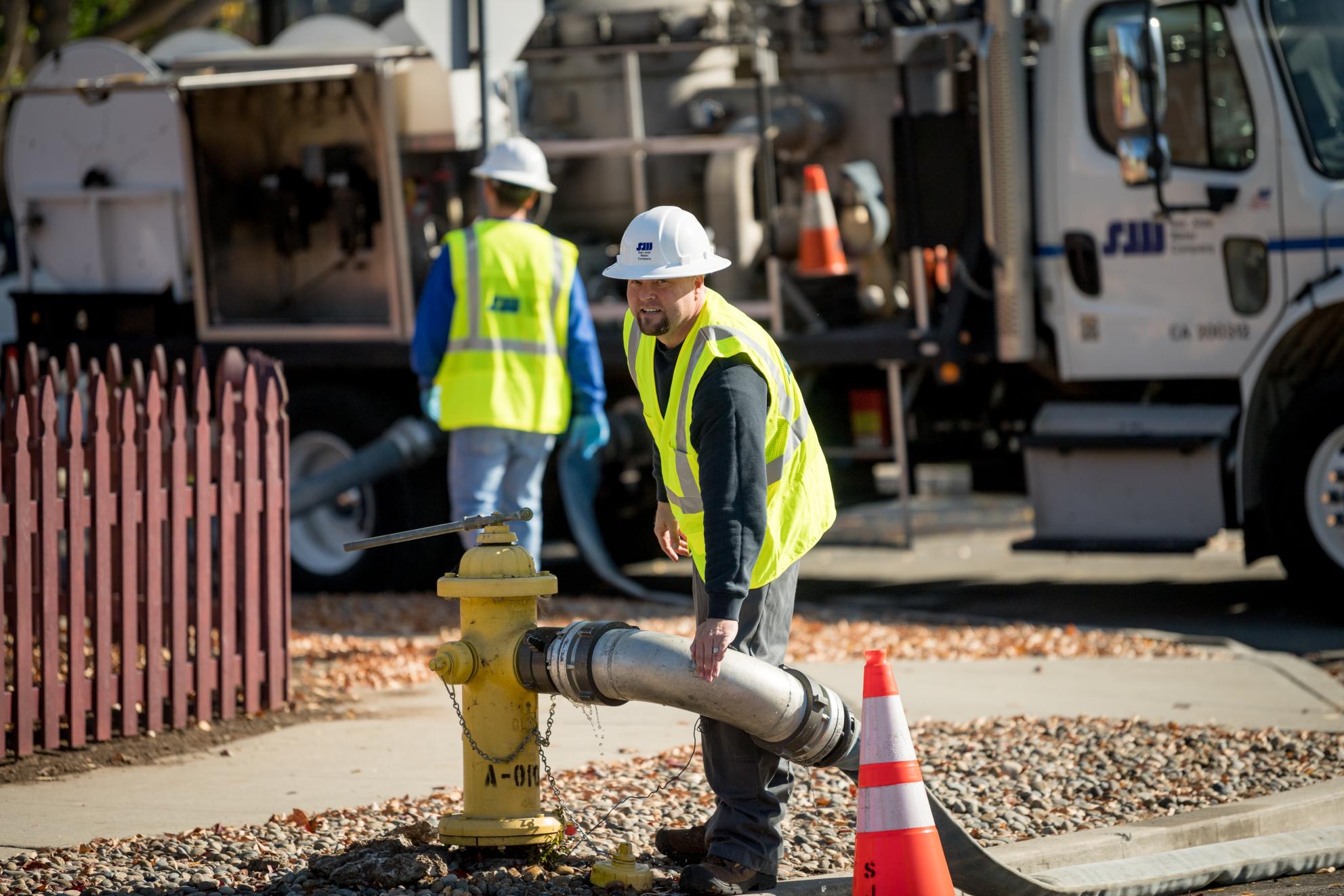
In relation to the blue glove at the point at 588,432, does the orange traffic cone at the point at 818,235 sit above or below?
above

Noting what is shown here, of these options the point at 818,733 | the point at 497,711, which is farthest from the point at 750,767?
the point at 497,711

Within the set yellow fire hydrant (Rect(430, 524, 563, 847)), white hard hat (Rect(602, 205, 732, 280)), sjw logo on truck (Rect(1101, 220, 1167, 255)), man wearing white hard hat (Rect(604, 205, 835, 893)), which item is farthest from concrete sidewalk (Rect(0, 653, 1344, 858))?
sjw logo on truck (Rect(1101, 220, 1167, 255))

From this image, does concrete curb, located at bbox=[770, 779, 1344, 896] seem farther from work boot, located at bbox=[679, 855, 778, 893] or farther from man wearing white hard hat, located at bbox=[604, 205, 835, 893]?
man wearing white hard hat, located at bbox=[604, 205, 835, 893]

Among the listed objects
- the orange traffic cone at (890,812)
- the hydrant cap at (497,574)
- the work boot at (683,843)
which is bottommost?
the work boot at (683,843)

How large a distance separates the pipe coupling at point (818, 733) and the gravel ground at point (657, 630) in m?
2.99

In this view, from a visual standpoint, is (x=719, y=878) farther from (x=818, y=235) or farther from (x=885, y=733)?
(x=818, y=235)

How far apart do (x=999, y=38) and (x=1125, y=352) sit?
1.62m

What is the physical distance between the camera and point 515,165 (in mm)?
7027

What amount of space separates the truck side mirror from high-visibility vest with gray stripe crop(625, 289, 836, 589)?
441cm

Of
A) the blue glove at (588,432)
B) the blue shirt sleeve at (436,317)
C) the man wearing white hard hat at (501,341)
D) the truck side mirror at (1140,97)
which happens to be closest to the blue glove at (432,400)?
the man wearing white hard hat at (501,341)

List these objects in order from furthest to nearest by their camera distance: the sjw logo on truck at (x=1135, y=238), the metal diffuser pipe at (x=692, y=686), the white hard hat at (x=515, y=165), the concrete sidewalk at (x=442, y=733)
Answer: the sjw logo on truck at (x=1135, y=238) < the white hard hat at (x=515, y=165) < the concrete sidewalk at (x=442, y=733) < the metal diffuser pipe at (x=692, y=686)

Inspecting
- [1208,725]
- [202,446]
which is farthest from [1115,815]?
[202,446]

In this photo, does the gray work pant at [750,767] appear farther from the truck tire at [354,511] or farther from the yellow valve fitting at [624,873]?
the truck tire at [354,511]

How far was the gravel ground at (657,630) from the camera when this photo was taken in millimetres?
7648
